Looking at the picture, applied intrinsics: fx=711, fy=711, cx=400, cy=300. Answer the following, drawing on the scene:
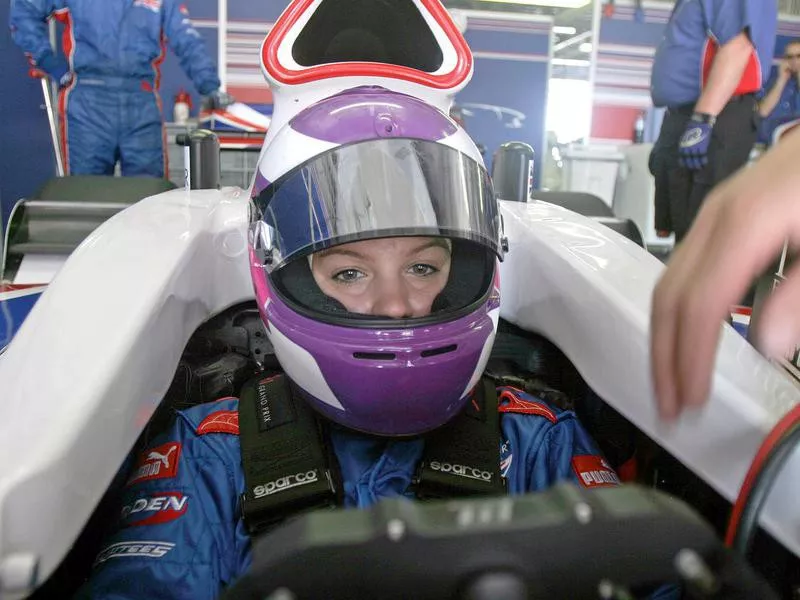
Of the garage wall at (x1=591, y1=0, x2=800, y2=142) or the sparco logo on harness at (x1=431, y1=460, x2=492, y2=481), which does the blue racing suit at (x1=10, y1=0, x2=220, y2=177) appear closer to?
the sparco logo on harness at (x1=431, y1=460, x2=492, y2=481)

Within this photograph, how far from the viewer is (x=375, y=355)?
2.64 feet

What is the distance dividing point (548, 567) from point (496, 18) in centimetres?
664

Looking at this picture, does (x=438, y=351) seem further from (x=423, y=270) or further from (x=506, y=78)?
(x=506, y=78)

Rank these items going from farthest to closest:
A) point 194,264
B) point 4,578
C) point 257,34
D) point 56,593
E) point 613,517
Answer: point 257,34 → point 194,264 → point 56,593 → point 4,578 → point 613,517

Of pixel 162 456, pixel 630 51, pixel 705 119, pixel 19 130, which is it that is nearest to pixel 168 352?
pixel 162 456

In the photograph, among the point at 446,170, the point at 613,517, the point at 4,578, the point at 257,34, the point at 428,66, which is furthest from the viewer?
the point at 257,34

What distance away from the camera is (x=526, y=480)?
36.4 inches

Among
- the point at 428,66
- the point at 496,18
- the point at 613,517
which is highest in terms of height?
the point at 496,18

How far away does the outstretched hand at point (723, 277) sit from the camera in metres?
0.33

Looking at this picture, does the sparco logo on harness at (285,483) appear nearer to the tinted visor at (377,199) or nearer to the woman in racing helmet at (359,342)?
the woman in racing helmet at (359,342)

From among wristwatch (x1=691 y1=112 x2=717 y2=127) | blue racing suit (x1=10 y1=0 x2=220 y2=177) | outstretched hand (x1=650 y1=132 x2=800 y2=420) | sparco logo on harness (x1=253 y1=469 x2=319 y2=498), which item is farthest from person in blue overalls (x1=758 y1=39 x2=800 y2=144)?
outstretched hand (x1=650 y1=132 x2=800 y2=420)

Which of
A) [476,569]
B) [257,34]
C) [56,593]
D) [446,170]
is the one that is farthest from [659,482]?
[257,34]

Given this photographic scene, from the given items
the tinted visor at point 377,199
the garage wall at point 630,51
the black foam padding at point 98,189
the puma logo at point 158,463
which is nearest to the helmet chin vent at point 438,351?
the tinted visor at point 377,199

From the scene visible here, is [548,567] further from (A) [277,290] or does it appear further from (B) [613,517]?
(A) [277,290]
